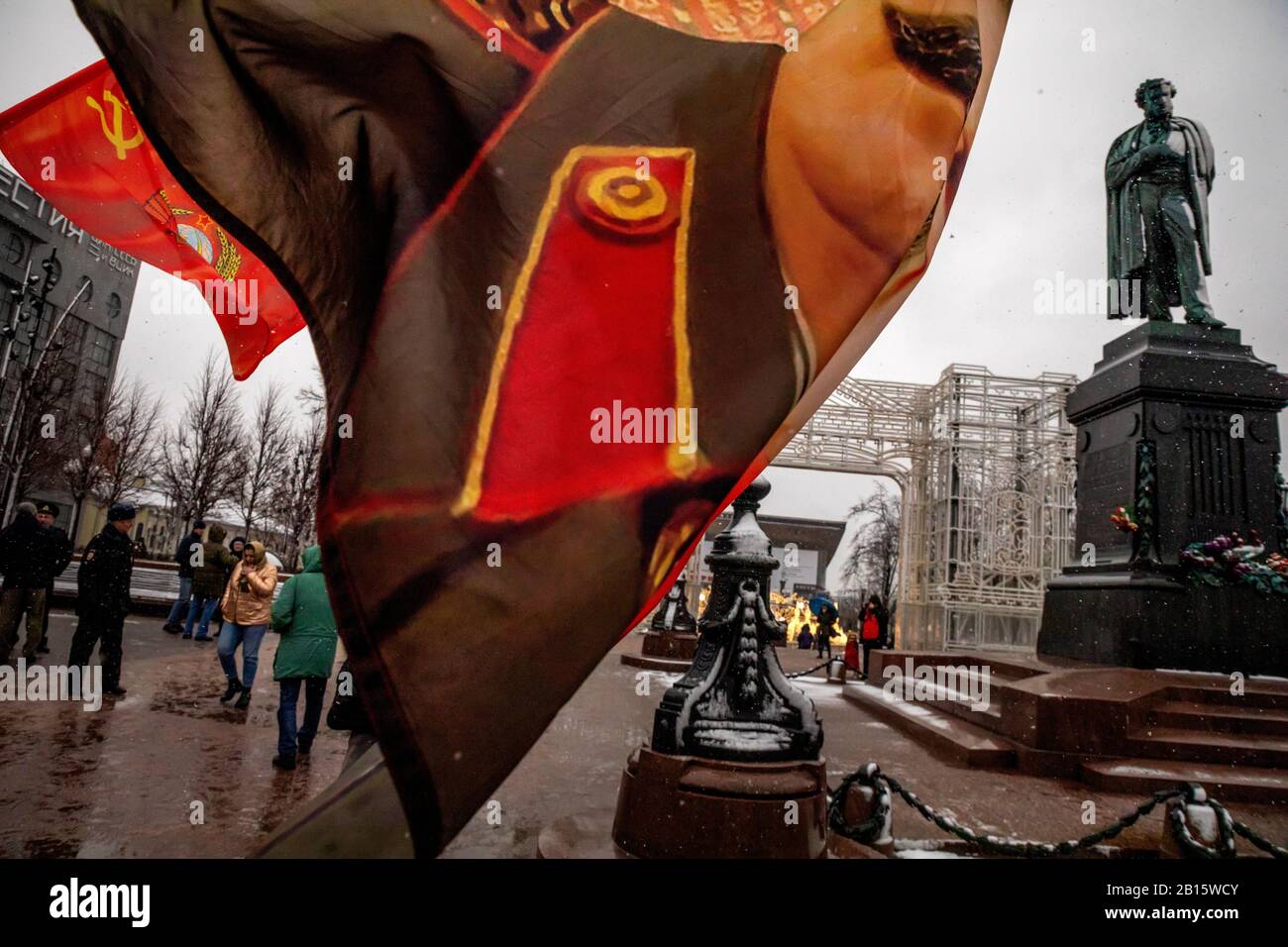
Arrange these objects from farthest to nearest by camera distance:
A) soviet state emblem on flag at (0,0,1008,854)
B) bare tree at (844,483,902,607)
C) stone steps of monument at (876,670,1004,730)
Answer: bare tree at (844,483,902,607)
stone steps of monument at (876,670,1004,730)
soviet state emblem on flag at (0,0,1008,854)

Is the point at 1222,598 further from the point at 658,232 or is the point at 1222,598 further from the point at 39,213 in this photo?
the point at 39,213

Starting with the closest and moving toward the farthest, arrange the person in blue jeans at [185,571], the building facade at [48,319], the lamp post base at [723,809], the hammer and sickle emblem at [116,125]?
the lamp post base at [723,809], the hammer and sickle emblem at [116,125], the person in blue jeans at [185,571], the building facade at [48,319]

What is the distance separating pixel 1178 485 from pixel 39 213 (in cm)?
3794

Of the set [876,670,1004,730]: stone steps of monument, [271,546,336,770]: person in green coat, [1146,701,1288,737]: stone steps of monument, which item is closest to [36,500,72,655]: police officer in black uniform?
[271,546,336,770]: person in green coat

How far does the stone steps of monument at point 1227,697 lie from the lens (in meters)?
5.77

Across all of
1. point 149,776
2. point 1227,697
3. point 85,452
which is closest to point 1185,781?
point 1227,697

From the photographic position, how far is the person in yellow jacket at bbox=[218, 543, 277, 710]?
6535 millimetres

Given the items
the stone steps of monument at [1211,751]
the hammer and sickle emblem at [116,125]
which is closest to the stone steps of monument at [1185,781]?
the stone steps of monument at [1211,751]

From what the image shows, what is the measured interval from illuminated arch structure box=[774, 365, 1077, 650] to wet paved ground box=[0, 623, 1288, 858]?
58.2 ft

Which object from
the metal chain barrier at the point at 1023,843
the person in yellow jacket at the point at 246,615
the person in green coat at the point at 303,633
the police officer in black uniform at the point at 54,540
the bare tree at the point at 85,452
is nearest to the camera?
the metal chain barrier at the point at 1023,843

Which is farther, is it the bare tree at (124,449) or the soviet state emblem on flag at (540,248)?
the bare tree at (124,449)

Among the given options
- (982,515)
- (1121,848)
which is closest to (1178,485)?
(1121,848)

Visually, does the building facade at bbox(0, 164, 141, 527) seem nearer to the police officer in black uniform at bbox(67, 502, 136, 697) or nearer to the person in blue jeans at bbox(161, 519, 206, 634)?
the police officer in black uniform at bbox(67, 502, 136, 697)

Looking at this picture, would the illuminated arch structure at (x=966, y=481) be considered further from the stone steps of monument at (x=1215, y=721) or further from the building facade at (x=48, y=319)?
the building facade at (x=48, y=319)
